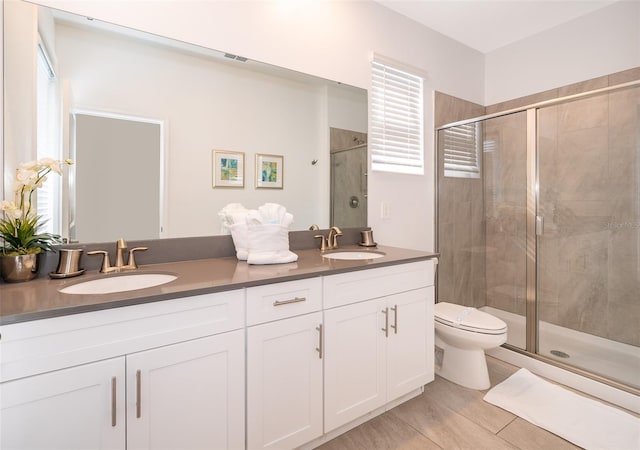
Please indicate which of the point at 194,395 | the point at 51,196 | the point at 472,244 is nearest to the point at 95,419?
the point at 194,395

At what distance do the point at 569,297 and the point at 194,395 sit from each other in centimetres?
269

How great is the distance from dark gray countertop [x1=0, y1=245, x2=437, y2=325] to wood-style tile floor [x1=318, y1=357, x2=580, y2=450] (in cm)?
82

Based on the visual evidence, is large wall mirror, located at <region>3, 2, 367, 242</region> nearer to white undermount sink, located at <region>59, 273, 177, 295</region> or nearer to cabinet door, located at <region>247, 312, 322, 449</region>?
white undermount sink, located at <region>59, 273, 177, 295</region>

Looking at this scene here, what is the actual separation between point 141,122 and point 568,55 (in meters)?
3.12

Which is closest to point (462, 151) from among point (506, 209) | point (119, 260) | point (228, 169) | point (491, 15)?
point (506, 209)

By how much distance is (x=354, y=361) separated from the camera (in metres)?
1.47

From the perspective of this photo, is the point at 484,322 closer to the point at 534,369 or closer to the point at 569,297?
the point at 534,369

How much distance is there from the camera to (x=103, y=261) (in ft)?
4.26

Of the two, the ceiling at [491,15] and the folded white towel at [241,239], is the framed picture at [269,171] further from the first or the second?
the ceiling at [491,15]

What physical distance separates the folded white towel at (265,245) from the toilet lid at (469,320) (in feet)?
3.83

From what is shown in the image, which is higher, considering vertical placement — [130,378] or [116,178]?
[116,178]

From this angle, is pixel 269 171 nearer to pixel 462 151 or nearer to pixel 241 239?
pixel 241 239

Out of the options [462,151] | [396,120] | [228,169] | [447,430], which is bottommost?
[447,430]

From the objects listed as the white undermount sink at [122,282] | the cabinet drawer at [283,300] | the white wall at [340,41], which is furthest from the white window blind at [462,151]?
the white undermount sink at [122,282]
